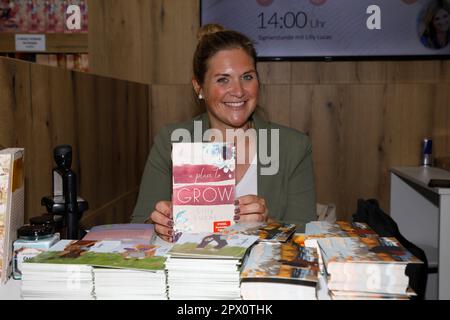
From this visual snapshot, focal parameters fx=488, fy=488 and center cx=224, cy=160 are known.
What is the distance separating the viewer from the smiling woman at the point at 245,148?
1740mm

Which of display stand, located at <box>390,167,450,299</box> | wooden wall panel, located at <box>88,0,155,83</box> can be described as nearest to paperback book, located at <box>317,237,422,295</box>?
display stand, located at <box>390,167,450,299</box>

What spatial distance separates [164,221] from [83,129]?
81cm

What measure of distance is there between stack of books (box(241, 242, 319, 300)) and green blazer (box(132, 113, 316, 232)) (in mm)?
809

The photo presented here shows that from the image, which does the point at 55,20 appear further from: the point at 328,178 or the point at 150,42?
the point at 328,178

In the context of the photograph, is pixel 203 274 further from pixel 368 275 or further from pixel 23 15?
pixel 23 15

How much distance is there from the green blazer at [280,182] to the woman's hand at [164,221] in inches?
14.0

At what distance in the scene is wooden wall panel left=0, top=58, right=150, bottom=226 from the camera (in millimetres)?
1429

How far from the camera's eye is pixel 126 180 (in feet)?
8.59

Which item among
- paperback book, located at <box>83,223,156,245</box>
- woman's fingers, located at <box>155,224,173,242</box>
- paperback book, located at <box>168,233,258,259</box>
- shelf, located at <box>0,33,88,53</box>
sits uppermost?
shelf, located at <box>0,33,88,53</box>

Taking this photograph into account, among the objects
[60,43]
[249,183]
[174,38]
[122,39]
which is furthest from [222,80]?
[60,43]

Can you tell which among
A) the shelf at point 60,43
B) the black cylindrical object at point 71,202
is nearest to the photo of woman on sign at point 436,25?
the shelf at point 60,43

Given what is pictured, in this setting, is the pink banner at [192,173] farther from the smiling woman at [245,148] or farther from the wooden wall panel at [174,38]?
the wooden wall panel at [174,38]

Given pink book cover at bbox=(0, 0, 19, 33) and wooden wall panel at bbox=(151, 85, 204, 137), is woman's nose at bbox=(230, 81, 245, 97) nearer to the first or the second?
A: wooden wall panel at bbox=(151, 85, 204, 137)

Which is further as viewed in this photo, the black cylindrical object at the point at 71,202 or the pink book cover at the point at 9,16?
the pink book cover at the point at 9,16
